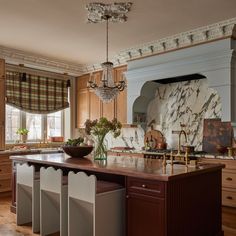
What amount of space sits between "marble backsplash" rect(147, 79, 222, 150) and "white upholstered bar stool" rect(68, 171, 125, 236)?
9.09 feet

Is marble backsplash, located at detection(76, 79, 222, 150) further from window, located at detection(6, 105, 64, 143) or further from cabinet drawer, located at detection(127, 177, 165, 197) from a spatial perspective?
Result: cabinet drawer, located at detection(127, 177, 165, 197)

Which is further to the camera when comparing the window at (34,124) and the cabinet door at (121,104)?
the window at (34,124)

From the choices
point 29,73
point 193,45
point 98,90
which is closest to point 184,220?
point 98,90

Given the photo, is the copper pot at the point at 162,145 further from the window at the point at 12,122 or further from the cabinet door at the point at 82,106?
the window at the point at 12,122

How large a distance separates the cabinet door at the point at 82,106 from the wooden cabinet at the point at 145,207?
177 inches

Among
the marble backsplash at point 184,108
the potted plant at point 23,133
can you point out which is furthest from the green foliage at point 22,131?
the marble backsplash at point 184,108

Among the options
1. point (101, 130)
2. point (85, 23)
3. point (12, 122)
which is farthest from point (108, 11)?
point (12, 122)

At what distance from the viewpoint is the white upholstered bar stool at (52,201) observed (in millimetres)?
3098

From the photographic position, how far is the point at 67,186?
3.13 m

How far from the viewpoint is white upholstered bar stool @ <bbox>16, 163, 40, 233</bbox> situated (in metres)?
3.54

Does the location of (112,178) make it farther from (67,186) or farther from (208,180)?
(208,180)

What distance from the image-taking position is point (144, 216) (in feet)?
8.38

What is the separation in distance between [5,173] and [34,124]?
1.59 metres

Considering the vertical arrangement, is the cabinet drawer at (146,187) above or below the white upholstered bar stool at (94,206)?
above
